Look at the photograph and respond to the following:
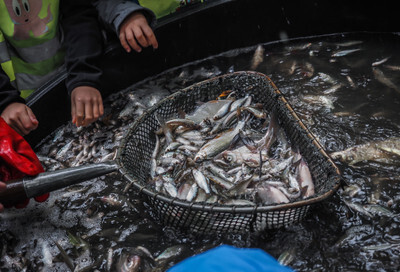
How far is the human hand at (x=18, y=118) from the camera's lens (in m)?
3.03

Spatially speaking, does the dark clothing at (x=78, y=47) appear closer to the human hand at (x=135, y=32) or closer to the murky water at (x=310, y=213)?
the human hand at (x=135, y=32)

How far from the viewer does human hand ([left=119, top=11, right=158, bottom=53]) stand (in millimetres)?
3570

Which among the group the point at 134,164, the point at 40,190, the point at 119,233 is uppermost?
the point at 40,190

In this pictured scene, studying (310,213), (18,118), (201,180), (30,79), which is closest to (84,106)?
(18,118)

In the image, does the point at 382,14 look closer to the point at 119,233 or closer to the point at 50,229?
the point at 119,233

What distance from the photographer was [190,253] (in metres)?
2.40

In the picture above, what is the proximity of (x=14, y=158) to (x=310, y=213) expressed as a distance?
2.17 m

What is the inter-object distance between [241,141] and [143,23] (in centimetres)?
162

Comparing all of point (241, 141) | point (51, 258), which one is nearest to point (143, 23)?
point (241, 141)

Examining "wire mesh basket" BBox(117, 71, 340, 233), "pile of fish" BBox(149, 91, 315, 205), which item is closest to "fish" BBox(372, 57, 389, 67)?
"wire mesh basket" BBox(117, 71, 340, 233)

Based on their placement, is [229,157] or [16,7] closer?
[229,157]

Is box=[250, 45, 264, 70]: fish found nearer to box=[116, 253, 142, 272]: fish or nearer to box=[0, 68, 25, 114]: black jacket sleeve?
box=[0, 68, 25, 114]: black jacket sleeve

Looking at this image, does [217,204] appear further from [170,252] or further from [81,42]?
[81,42]

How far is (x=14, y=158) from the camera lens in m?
2.62
